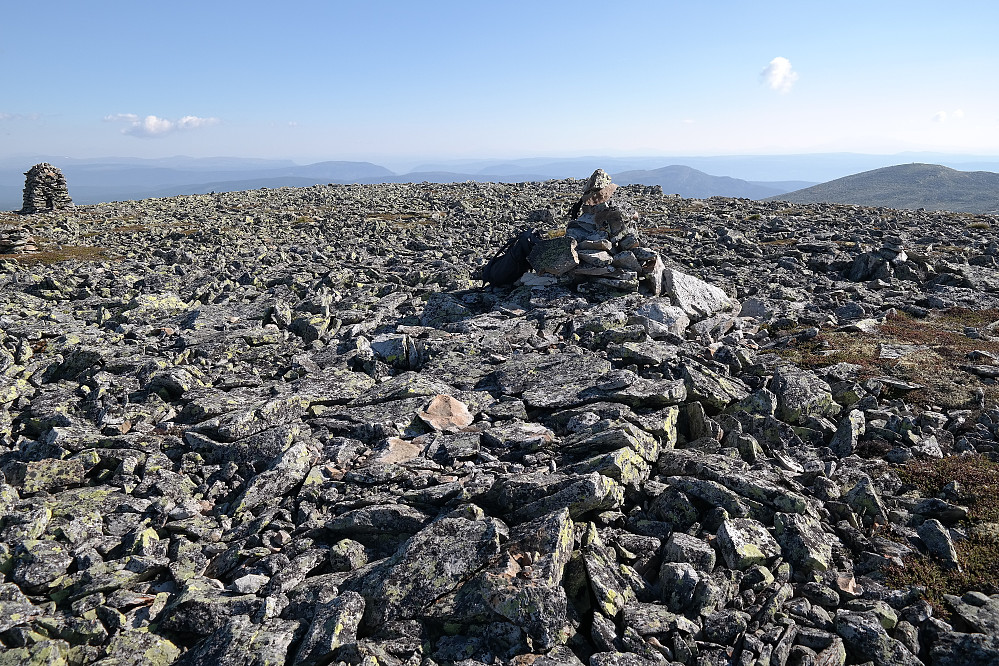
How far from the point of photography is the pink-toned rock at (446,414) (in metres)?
13.2

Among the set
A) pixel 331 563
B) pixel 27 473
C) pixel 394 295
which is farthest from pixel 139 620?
pixel 394 295

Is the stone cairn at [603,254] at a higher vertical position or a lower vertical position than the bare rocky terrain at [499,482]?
higher

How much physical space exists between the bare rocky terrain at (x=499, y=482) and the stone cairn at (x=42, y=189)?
83357 millimetres

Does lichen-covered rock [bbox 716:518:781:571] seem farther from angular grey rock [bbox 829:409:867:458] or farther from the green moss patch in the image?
angular grey rock [bbox 829:409:867:458]

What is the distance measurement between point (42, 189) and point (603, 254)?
101 metres

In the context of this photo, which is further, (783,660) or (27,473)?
(27,473)

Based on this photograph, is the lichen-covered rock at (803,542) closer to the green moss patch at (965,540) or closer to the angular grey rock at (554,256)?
the green moss patch at (965,540)

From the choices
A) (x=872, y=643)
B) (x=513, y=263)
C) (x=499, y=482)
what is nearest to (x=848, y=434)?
(x=872, y=643)

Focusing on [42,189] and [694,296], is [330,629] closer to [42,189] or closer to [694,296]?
[694,296]

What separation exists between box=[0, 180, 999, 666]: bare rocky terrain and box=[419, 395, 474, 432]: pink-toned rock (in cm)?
9

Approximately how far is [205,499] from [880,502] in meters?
13.6

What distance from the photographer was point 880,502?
33.7ft

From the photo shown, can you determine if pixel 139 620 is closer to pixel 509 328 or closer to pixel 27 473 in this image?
pixel 27 473

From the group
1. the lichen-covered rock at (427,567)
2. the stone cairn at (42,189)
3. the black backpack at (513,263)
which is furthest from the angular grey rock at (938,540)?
the stone cairn at (42,189)
